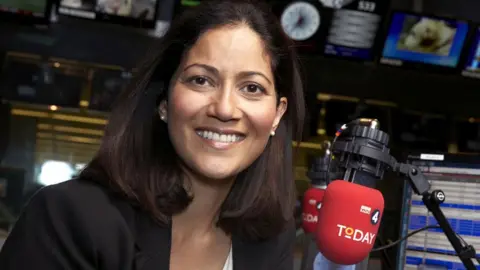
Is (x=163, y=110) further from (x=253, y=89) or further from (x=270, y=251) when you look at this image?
(x=270, y=251)

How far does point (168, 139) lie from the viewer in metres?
1.45

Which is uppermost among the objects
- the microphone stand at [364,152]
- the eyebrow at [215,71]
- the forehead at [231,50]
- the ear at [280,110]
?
the forehead at [231,50]

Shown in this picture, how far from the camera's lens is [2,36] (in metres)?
4.49

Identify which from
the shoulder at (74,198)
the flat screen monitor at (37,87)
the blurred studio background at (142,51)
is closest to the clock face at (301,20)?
the blurred studio background at (142,51)

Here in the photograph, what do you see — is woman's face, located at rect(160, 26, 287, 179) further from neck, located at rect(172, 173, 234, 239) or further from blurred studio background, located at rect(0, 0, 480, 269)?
blurred studio background, located at rect(0, 0, 480, 269)

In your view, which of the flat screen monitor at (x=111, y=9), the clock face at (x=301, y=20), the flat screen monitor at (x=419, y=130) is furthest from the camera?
the flat screen monitor at (x=419, y=130)

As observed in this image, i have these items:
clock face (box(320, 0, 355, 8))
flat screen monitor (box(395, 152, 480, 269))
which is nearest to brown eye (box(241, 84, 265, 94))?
flat screen monitor (box(395, 152, 480, 269))

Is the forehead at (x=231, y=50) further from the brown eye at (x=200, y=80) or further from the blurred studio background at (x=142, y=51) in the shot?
the blurred studio background at (x=142, y=51)

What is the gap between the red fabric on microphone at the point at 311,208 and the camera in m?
2.08

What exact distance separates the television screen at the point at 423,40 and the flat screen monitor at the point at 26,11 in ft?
7.39

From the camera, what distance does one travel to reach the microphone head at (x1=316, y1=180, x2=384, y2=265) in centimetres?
139

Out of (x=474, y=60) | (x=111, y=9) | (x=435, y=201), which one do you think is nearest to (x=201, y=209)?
(x=435, y=201)

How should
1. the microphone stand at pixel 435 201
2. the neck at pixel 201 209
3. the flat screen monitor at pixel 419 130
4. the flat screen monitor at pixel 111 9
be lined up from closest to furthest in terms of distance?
the neck at pixel 201 209 < the microphone stand at pixel 435 201 < the flat screen monitor at pixel 111 9 < the flat screen monitor at pixel 419 130

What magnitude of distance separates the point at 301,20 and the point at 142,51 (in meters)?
1.19
